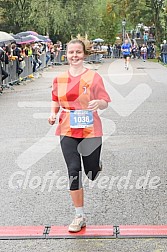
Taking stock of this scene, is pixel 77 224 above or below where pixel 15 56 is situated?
below

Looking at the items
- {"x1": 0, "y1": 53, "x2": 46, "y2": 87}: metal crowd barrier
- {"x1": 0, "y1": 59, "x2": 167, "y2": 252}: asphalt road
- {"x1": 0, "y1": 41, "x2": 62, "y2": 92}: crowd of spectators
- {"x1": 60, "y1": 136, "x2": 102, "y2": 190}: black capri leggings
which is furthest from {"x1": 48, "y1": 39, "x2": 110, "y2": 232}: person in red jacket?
{"x1": 0, "y1": 53, "x2": 46, "y2": 87}: metal crowd barrier

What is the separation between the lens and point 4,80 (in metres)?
21.9

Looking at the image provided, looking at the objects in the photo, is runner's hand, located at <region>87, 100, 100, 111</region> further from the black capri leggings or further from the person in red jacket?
the black capri leggings

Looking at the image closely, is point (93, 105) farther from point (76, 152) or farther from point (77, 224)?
point (77, 224)

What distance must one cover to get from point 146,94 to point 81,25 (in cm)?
3330

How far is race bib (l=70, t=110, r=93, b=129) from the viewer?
548cm

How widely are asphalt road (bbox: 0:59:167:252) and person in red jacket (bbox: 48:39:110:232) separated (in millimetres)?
498

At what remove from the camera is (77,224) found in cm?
550

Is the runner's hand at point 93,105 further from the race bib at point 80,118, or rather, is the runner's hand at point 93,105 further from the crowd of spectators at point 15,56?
the crowd of spectators at point 15,56

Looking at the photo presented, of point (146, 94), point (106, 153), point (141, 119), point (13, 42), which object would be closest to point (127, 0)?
point (13, 42)

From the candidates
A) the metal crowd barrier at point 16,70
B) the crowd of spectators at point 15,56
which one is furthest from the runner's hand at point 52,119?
the metal crowd barrier at point 16,70

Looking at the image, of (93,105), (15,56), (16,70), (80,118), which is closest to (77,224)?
(80,118)

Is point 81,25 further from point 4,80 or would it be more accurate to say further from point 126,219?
point 126,219

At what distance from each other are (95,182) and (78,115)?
2.23 meters
